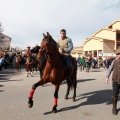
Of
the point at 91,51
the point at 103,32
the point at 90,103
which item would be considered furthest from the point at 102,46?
the point at 90,103

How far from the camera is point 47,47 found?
6.79 meters

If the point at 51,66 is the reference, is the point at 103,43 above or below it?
above

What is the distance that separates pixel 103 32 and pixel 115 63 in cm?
5301

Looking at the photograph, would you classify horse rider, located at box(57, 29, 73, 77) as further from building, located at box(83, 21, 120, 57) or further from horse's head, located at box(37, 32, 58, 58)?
building, located at box(83, 21, 120, 57)

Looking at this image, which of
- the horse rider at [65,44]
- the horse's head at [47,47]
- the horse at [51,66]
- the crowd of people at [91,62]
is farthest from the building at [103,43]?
the horse's head at [47,47]

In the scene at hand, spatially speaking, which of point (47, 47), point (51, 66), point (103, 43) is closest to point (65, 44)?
point (51, 66)

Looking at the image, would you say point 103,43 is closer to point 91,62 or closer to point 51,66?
point 91,62

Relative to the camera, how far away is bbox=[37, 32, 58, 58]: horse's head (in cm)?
663

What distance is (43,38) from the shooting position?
6.93 m

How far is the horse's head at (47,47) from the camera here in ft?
21.7

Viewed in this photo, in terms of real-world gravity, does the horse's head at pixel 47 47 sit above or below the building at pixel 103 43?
below

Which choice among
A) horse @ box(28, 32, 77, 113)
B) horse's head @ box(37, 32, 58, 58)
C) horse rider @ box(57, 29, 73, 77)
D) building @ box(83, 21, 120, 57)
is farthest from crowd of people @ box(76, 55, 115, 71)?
horse's head @ box(37, 32, 58, 58)

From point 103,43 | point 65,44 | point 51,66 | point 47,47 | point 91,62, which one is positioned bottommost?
point 51,66

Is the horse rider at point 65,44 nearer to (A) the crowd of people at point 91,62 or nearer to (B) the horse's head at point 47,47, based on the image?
(B) the horse's head at point 47,47
